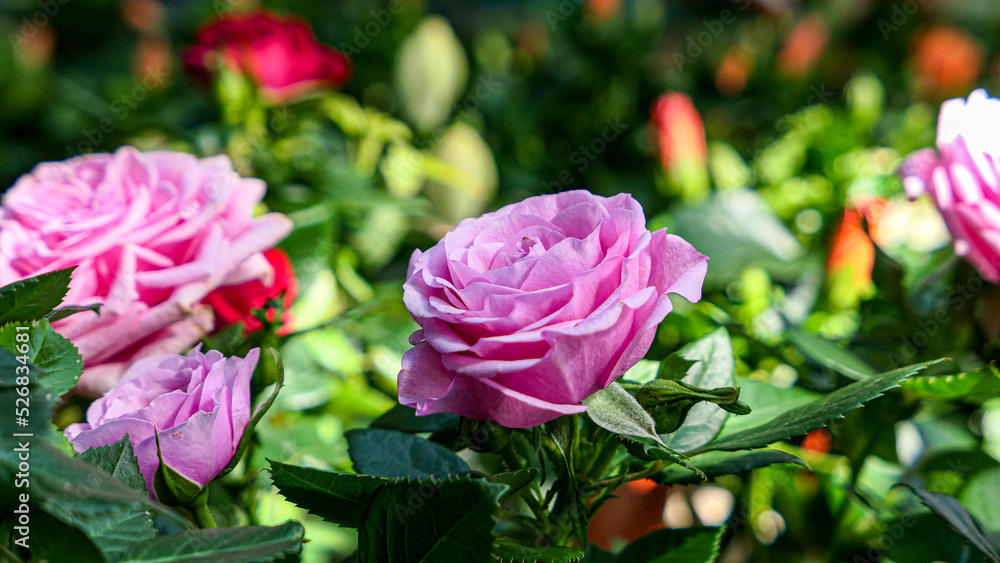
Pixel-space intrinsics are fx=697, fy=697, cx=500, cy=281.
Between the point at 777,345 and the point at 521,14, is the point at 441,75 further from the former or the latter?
the point at 521,14

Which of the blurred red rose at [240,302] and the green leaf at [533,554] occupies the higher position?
the green leaf at [533,554]

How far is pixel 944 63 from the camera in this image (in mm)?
1040

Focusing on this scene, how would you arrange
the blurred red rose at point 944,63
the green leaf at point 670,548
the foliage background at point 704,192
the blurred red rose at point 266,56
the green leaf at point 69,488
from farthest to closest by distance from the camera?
the blurred red rose at point 944,63 → the blurred red rose at point 266,56 → the foliage background at point 704,192 → the green leaf at point 670,548 → the green leaf at point 69,488

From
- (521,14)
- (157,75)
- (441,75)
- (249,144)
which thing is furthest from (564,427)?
(521,14)

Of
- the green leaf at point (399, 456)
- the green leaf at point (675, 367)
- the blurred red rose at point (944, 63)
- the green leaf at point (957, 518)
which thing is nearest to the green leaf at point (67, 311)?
the green leaf at point (399, 456)

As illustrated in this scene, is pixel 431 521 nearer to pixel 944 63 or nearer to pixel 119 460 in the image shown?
pixel 119 460

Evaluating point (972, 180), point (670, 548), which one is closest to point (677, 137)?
point (972, 180)

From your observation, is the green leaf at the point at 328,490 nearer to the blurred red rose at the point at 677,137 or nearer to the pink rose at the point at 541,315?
the pink rose at the point at 541,315

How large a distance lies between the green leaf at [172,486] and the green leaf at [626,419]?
138 mm

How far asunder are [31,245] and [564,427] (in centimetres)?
26

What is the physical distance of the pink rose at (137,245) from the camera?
30 centimetres

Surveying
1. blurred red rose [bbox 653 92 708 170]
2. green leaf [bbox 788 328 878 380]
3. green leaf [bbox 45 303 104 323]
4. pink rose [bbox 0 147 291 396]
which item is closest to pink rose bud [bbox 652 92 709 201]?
blurred red rose [bbox 653 92 708 170]

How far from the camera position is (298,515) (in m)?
0.45

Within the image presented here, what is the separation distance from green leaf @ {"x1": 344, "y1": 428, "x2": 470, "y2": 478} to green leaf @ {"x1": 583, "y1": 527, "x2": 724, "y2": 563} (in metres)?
0.07
